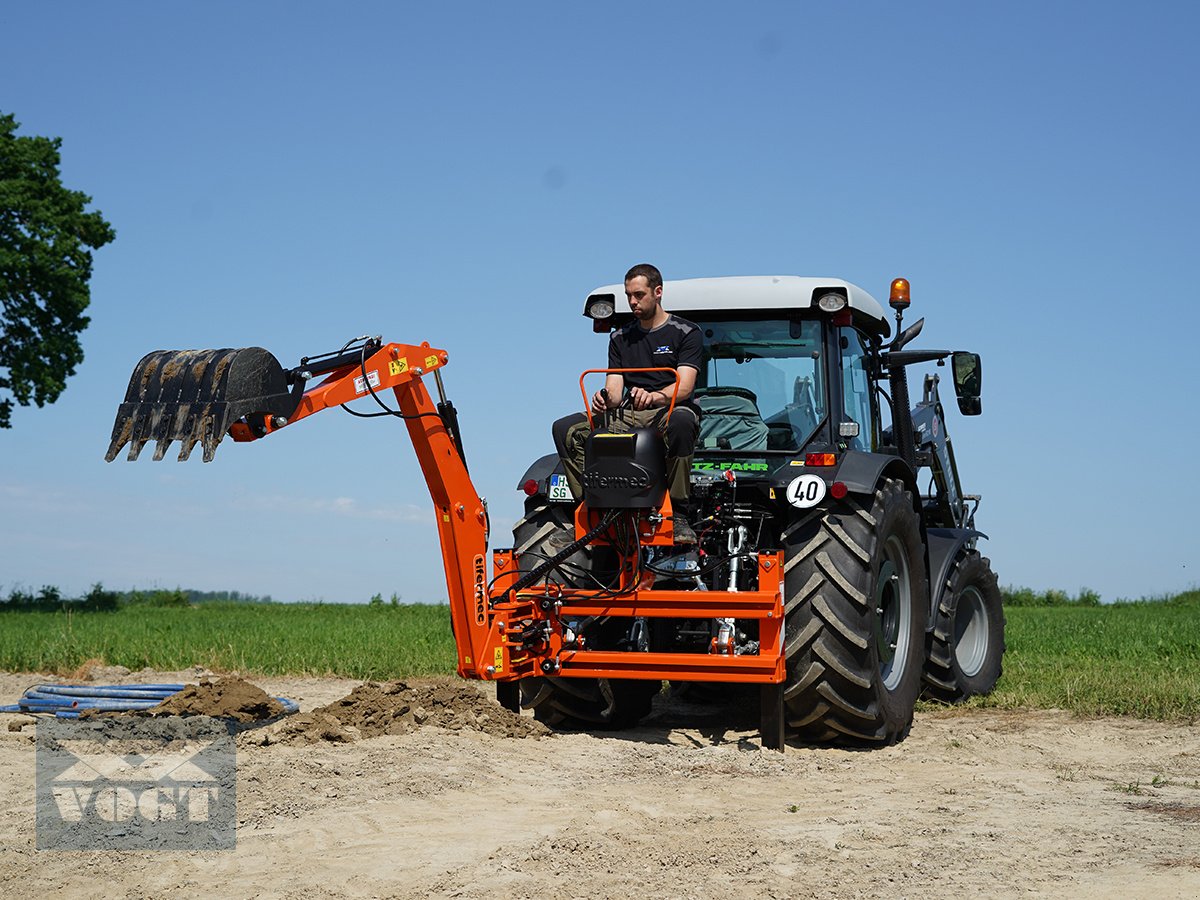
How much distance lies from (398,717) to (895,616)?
10.2ft

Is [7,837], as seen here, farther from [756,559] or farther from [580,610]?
[756,559]

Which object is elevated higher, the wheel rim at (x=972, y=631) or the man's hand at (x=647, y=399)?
the man's hand at (x=647, y=399)

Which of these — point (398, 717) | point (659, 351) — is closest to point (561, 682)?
point (398, 717)

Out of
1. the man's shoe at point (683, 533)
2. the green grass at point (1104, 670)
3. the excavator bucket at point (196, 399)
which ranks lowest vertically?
the green grass at point (1104, 670)

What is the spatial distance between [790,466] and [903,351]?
78.9 inches

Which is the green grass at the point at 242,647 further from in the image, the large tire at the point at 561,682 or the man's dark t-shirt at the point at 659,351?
the man's dark t-shirt at the point at 659,351

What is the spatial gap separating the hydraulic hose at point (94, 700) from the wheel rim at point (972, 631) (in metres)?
4.95

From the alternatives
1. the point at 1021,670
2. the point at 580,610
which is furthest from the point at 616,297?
the point at 1021,670

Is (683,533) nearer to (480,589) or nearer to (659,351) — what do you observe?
(659,351)

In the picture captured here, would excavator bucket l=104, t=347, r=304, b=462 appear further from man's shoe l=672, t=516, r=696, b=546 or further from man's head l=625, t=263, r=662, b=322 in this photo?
man's shoe l=672, t=516, r=696, b=546

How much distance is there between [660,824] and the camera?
5.04 m
